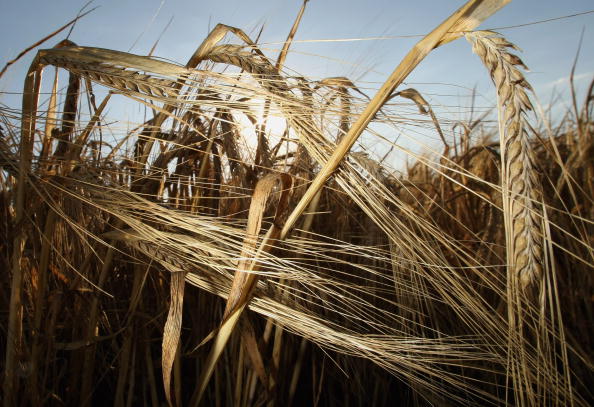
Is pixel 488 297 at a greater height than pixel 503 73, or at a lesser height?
lesser

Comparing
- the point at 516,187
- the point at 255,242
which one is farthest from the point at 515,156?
the point at 255,242

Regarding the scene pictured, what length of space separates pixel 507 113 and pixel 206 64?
0.58m

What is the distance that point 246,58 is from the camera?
0.78 m

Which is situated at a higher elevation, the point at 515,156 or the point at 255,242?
the point at 515,156

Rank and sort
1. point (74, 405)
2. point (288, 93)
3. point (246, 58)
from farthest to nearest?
point (74, 405), point (246, 58), point (288, 93)

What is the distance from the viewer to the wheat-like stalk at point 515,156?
541 millimetres

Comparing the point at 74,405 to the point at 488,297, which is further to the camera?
the point at 488,297

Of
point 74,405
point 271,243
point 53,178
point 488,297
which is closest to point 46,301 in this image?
point 74,405

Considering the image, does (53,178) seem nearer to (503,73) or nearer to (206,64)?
(206,64)

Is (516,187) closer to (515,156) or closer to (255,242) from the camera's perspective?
(515,156)

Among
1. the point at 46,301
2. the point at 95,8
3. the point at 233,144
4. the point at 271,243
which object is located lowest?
the point at 46,301

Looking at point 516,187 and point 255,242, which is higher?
point 516,187

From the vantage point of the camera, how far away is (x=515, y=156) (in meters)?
0.59

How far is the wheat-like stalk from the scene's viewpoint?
1.78ft
